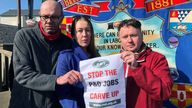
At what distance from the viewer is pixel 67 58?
300 centimetres

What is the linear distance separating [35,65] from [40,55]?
0.09 metres

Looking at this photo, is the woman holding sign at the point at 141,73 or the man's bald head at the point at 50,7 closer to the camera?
the woman holding sign at the point at 141,73

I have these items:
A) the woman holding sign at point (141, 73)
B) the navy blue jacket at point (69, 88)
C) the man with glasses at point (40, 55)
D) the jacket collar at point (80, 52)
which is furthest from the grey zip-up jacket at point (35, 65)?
the woman holding sign at point (141, 73)

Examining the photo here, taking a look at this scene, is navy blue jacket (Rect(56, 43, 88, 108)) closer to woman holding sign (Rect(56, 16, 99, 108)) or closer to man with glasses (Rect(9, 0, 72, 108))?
woman holding sign (Rect(56, 16, 99, 108))

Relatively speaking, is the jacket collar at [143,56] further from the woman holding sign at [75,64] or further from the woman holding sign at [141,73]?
the woman holding sign at [75,64]

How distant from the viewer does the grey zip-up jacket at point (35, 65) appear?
3.15 meters

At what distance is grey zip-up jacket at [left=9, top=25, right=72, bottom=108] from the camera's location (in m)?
3.15

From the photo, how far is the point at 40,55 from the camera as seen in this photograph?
10.8 feet

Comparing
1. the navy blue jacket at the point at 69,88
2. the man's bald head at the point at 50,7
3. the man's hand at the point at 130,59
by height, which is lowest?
the navy blue jacket at the point at 69,88

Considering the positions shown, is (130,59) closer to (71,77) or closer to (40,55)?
(71,77)

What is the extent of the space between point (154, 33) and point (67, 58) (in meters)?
1.69

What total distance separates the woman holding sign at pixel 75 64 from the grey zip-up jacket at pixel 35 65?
0.15 meters

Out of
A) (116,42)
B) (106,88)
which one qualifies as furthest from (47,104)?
(116,42)

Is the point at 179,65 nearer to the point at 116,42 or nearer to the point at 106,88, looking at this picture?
the point at 116,42
